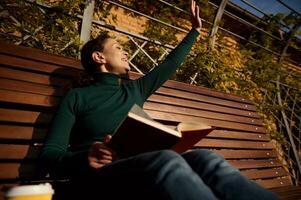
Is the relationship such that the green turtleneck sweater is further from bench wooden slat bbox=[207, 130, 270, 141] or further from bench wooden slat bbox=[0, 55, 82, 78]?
bench wooden slat bbox=[207, 130, 270, 141]

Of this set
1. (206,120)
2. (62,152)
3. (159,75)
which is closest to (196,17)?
(159,75)

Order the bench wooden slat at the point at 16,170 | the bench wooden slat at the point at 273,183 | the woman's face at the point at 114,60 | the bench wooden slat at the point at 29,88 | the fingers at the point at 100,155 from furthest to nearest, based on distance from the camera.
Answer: the bench wooden slat at the point at 273,183
the woman's face at the point at 114,60
the bench wooden slat at the point at 29,88
the bench wooden slat at the point at 16,170
the fingers at the point at 100,155

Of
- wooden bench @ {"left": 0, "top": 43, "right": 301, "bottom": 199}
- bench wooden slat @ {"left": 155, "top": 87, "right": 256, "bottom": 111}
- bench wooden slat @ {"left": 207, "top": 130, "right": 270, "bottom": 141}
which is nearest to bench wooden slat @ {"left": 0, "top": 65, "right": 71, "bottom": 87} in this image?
wooden bench @ {"left": 0, "top": 43, "right": 301, "bottom": 199}

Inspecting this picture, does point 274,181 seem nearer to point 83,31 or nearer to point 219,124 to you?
point 219,124

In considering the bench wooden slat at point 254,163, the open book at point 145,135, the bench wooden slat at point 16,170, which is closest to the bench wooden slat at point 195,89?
the bench wooden slat at point 254,163

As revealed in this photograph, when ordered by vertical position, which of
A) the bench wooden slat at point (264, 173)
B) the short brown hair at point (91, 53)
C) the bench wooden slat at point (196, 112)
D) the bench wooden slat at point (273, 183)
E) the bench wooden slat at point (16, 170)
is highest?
the short brown hair at point (91, 53)

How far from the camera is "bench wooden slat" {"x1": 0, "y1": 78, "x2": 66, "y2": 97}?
2152 millimetres

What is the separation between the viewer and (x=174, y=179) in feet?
3.69

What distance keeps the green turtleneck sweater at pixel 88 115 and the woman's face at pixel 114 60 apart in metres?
0.09

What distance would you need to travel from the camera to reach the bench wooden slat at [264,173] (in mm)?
3338

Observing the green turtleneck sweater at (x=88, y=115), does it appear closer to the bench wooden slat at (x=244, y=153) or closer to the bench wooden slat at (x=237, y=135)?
the bench wooden slat at (x=237, y=135)

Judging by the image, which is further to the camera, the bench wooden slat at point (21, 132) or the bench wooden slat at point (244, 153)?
the bench wooden slat at point (244, 153)

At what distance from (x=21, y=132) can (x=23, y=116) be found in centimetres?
12

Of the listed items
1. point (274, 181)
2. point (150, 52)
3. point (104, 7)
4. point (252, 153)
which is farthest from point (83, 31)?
point (274, 181)
